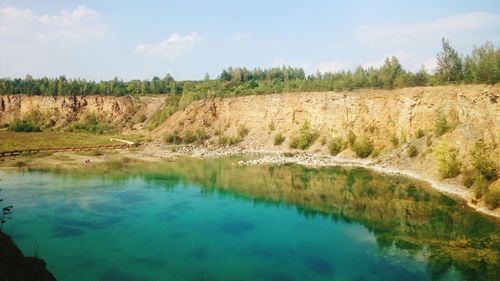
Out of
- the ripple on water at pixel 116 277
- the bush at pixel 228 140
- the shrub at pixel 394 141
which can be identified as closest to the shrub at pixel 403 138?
the shrub at pixel 394 141

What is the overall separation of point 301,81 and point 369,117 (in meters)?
35.9

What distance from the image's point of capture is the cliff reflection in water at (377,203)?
944 inches

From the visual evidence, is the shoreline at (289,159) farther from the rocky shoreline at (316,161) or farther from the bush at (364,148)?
the bush at (364,148)

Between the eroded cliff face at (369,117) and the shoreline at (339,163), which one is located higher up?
the eroded cliff face at (369,117)

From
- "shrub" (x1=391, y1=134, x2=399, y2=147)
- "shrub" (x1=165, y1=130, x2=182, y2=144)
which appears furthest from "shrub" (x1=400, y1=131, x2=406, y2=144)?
"shrub" (x1=165, y1=130, x2=182, y2=144)

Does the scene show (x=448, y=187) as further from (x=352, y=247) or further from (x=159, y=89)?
(x=159, y=89)

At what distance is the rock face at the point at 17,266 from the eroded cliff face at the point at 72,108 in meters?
95.6

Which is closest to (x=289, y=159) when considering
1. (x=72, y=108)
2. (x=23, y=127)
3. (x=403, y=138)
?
(x=403, y=138)

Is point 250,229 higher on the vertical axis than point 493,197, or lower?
lower

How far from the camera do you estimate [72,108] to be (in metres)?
112

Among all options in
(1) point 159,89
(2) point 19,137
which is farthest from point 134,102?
(2) point 19,137

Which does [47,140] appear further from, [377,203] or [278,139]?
[377,203]

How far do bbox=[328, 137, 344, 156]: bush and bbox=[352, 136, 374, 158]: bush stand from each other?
3.40 meters

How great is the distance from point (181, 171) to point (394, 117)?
27366mm
